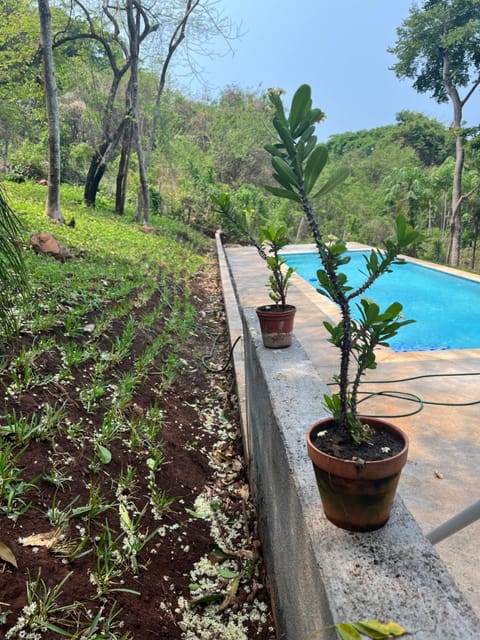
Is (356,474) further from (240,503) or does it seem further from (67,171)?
(67,171)

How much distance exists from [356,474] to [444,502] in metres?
1.21

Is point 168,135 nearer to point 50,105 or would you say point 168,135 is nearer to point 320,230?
point 50,105

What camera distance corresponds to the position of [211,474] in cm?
226

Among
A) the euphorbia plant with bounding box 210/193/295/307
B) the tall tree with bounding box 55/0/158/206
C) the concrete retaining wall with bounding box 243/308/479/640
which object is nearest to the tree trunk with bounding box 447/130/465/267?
the tall tree with bounding box 55/0/158/206

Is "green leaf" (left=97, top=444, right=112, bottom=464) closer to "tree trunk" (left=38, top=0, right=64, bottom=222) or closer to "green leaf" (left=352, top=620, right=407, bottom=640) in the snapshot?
"green leaf" (left=352, top=620, right=407, bottom=640)

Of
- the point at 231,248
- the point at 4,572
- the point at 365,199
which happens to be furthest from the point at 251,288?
the point at 365,199

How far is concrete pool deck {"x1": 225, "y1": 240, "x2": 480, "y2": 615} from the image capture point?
164 centimetres

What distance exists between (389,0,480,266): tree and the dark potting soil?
12.1 metres

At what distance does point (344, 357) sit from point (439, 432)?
166 cm

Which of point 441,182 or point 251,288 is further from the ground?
point 441,182

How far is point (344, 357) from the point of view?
3.49 feet

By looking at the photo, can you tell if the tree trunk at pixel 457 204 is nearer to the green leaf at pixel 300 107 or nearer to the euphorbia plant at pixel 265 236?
the euphorbia plant at pixel 265 236

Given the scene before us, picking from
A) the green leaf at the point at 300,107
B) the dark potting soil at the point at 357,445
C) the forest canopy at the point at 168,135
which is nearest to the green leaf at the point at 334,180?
the green leaf at the point at 300,107

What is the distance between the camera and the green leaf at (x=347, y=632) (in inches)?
28.3
